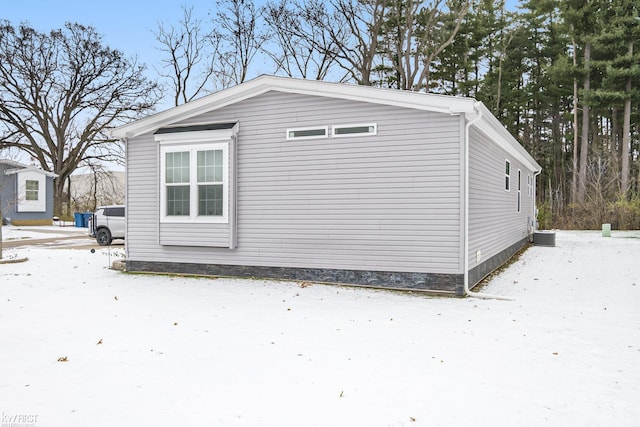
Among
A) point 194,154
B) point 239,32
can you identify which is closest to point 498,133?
point 194,154

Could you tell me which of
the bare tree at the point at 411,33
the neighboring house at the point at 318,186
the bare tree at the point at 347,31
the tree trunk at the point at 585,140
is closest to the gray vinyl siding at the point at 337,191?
the neighboring house at the point at 318,186

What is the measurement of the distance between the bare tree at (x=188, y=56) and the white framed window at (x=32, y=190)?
9630 millimetres

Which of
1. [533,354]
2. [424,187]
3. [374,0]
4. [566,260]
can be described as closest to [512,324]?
[533,354]

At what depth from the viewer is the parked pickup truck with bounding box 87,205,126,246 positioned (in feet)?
54.6

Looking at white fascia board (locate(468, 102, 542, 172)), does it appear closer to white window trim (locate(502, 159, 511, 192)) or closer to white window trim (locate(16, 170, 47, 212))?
white window trim (locate(502, 159, 511, 192))

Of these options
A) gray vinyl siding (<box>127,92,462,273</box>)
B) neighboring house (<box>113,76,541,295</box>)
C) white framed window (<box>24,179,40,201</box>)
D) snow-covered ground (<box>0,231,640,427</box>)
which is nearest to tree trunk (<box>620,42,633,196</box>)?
neighboring house (<box>113,76,541,295</box>)

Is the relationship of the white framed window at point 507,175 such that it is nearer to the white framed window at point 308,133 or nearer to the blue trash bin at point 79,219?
the white framed window at point 308,133

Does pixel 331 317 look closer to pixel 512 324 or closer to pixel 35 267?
pixel 512 324

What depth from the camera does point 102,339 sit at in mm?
5074

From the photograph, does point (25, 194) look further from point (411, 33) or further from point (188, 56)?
point (411, 33)

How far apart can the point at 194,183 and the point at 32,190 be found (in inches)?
893

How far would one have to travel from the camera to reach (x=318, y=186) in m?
8.46

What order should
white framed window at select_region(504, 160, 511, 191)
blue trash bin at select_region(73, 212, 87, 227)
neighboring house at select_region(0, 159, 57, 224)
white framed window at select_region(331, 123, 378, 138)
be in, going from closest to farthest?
white framed window at select_region(331, 123, 378, 138)
white framed window at select_region(504, 160, 511, 191)
neighboring house at select_region(0, 159, 57, 224)
blue trash bin at select_region(73, 212, 87, 227)

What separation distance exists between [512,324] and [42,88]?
108 feet
